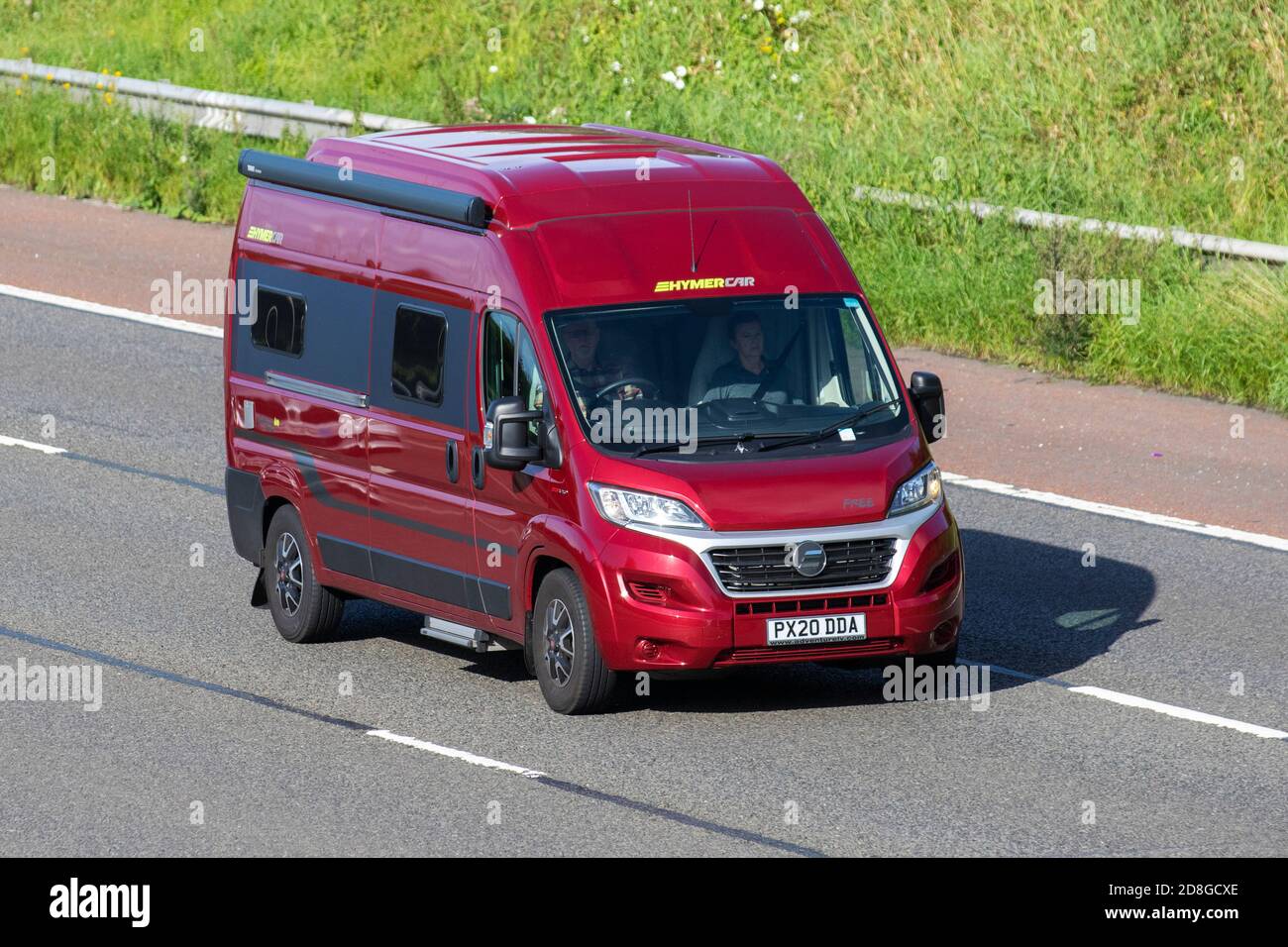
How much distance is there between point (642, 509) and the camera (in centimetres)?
1048

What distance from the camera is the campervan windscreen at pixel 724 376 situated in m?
10.8

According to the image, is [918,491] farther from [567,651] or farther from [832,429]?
[567,651]

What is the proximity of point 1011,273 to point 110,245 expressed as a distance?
883 centimetres

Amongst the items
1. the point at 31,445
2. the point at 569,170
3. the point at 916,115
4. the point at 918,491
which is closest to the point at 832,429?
the point at 918,491

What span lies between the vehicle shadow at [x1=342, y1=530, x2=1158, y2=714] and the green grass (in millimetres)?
4076

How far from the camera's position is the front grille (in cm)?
1041

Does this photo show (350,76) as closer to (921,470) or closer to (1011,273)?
(1011,273)

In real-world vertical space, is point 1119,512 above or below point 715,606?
below

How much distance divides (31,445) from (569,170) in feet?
21.1

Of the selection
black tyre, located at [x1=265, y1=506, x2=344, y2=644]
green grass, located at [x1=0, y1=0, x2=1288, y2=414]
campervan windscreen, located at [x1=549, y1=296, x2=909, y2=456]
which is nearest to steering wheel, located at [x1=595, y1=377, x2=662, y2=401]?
campervan windscreen, located at [x1=549, y1=296, x2=909, y2=456]

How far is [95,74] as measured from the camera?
26281 millimetres

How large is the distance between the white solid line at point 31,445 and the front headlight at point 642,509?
6896 millimetres

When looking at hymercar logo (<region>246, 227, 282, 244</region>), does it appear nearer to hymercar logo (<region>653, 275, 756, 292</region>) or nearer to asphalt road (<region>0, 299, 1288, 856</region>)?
asphalt road (<region>0, 299, 1288, 856</region>)
